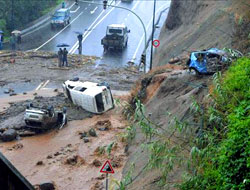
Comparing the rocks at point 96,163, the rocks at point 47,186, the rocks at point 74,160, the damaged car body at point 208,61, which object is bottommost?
the rocks at point 74,160

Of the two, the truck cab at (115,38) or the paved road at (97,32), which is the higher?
the truck cab at (115,38)

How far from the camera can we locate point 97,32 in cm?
4866

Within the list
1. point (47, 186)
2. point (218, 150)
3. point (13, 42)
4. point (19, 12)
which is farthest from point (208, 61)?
point (19, 12)

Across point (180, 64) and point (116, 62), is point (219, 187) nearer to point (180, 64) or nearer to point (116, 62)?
point (180, 64)

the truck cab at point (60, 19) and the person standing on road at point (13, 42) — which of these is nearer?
the person standing on road at point (13, 42)

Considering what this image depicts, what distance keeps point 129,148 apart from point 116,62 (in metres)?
19.1

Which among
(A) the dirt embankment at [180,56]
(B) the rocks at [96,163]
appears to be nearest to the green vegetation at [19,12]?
(A) the dirt embankment at [180,56]

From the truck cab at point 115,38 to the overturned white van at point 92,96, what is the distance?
1423 cm

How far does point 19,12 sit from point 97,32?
308 inches

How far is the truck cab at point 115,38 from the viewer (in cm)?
4216

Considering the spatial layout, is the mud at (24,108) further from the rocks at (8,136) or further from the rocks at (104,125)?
the rocks at (104,125)

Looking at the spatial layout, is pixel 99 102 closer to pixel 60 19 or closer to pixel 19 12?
pixel 60 19

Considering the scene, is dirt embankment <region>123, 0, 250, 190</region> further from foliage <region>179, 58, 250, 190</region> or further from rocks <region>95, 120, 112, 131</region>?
rocks <region>95, 120, 112, 131</region>

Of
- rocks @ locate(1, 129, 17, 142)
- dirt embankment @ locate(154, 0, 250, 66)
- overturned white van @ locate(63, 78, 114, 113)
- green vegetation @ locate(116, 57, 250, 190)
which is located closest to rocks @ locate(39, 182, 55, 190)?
rocks @ locate(1, 129, 17, 142)
